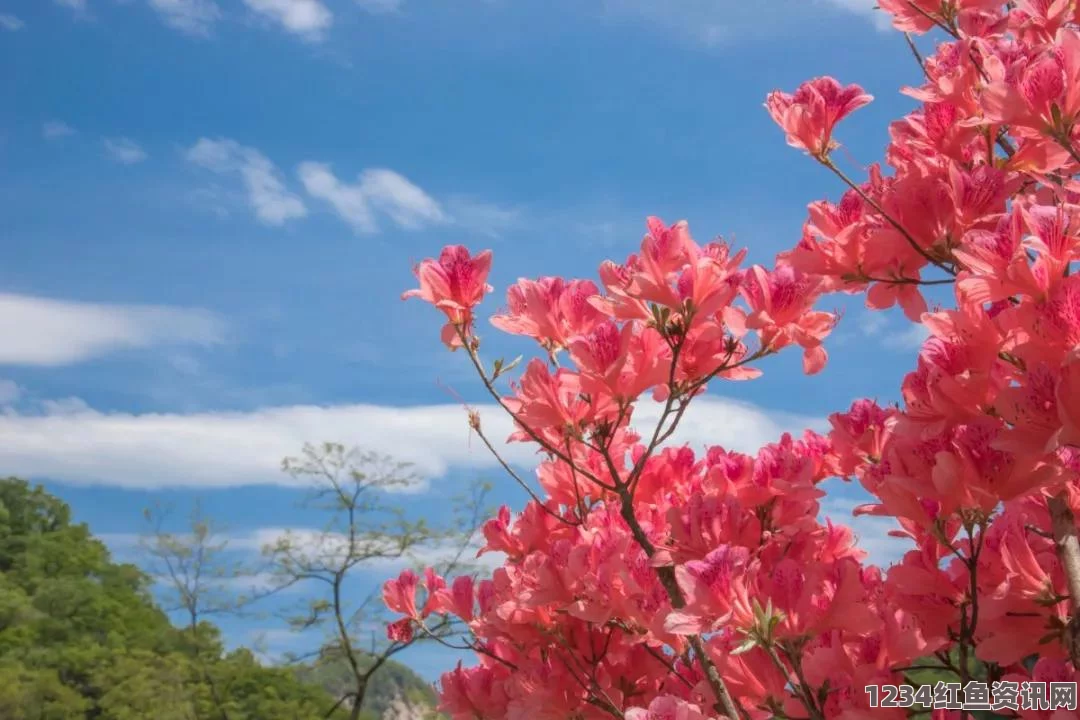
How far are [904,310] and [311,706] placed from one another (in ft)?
61.0

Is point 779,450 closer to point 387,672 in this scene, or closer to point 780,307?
point 780,307

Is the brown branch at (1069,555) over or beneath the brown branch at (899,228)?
beneath

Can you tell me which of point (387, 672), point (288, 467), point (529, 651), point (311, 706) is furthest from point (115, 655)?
point (529, 651)

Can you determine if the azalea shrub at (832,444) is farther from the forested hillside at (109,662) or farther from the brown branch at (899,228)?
the forested hillside at (109,662)

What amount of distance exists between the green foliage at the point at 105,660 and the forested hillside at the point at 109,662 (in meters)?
0.02

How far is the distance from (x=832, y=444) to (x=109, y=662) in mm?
20086

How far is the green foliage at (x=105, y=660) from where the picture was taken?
1678 cm

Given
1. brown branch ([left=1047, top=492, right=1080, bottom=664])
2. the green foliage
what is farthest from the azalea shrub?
the green foliage

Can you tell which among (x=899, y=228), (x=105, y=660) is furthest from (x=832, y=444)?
(x=105, y=660)

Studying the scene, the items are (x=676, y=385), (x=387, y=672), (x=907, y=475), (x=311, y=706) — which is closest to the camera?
(x=907, y=475)

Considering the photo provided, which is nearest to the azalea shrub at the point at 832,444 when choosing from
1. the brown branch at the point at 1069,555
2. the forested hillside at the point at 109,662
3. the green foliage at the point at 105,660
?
the brown branch at the point at 1069,555

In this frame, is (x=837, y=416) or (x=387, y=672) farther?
(x=387, y=672)

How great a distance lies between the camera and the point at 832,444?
179 centimetres

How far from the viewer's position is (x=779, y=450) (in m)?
1.62
